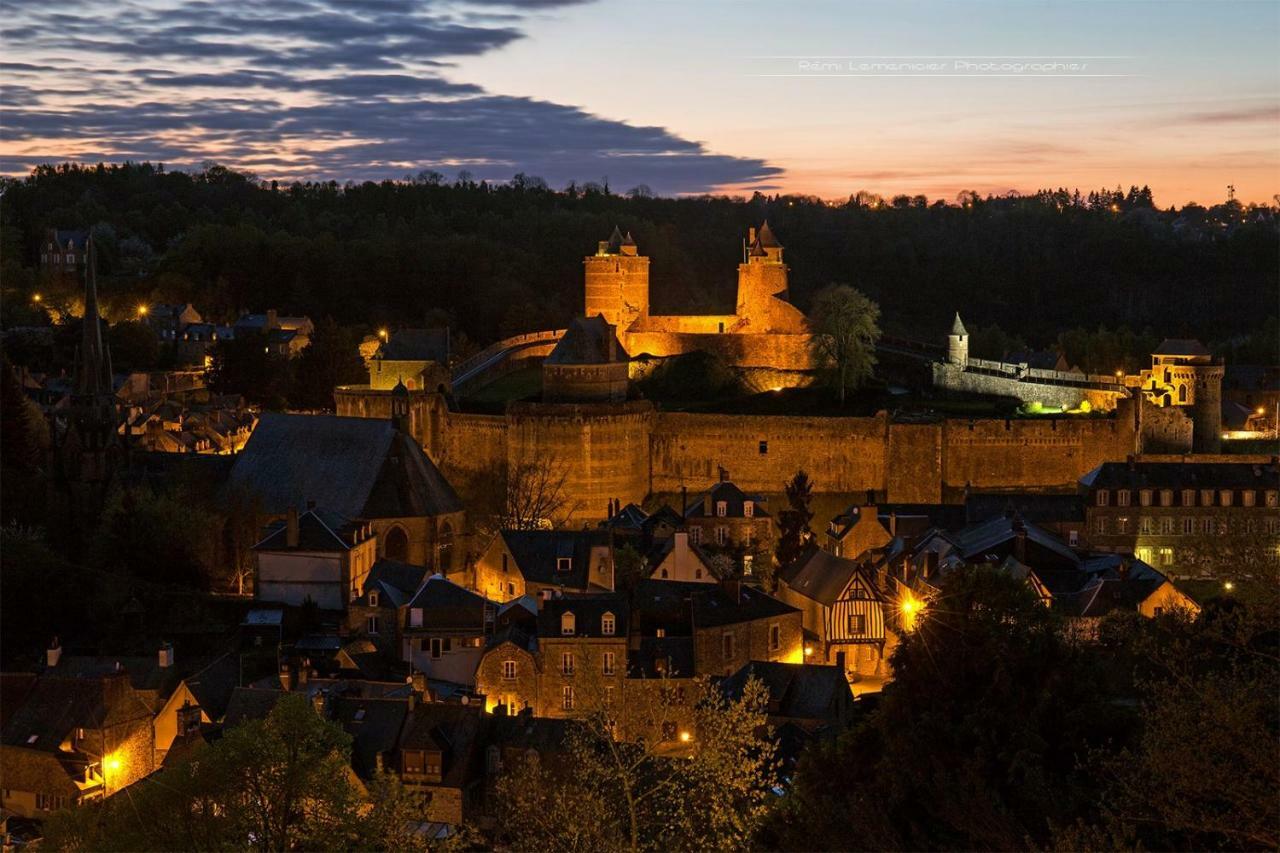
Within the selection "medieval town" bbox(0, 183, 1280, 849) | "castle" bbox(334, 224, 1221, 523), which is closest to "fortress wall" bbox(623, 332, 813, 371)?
"medieval town" bbox(0, 183, 1280, 849)

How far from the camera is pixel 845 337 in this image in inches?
2391

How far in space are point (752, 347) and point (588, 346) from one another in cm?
1420

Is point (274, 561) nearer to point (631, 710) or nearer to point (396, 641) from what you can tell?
point (396, 641)

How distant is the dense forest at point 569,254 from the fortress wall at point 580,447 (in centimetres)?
2718

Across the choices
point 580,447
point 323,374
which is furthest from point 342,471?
point 323,374

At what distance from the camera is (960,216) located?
468 feet

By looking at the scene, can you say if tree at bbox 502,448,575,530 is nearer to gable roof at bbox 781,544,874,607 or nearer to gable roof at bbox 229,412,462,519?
gable roof at bbox 229,412,462,519

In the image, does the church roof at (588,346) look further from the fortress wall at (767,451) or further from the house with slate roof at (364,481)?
the house with slate roof at (364,481)

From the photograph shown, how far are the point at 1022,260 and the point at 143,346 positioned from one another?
64841 mm

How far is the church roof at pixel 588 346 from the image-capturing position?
50.7 metres

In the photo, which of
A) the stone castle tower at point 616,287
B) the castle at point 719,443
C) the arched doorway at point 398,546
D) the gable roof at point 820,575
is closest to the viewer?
the gable roof at point 820,575

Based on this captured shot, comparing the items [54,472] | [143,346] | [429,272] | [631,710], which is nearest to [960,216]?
[429,272]

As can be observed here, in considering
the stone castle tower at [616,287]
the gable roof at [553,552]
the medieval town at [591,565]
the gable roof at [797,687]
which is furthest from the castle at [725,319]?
the gable roof at [797,687]

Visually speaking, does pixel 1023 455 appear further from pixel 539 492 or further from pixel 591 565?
pixel 591 565
